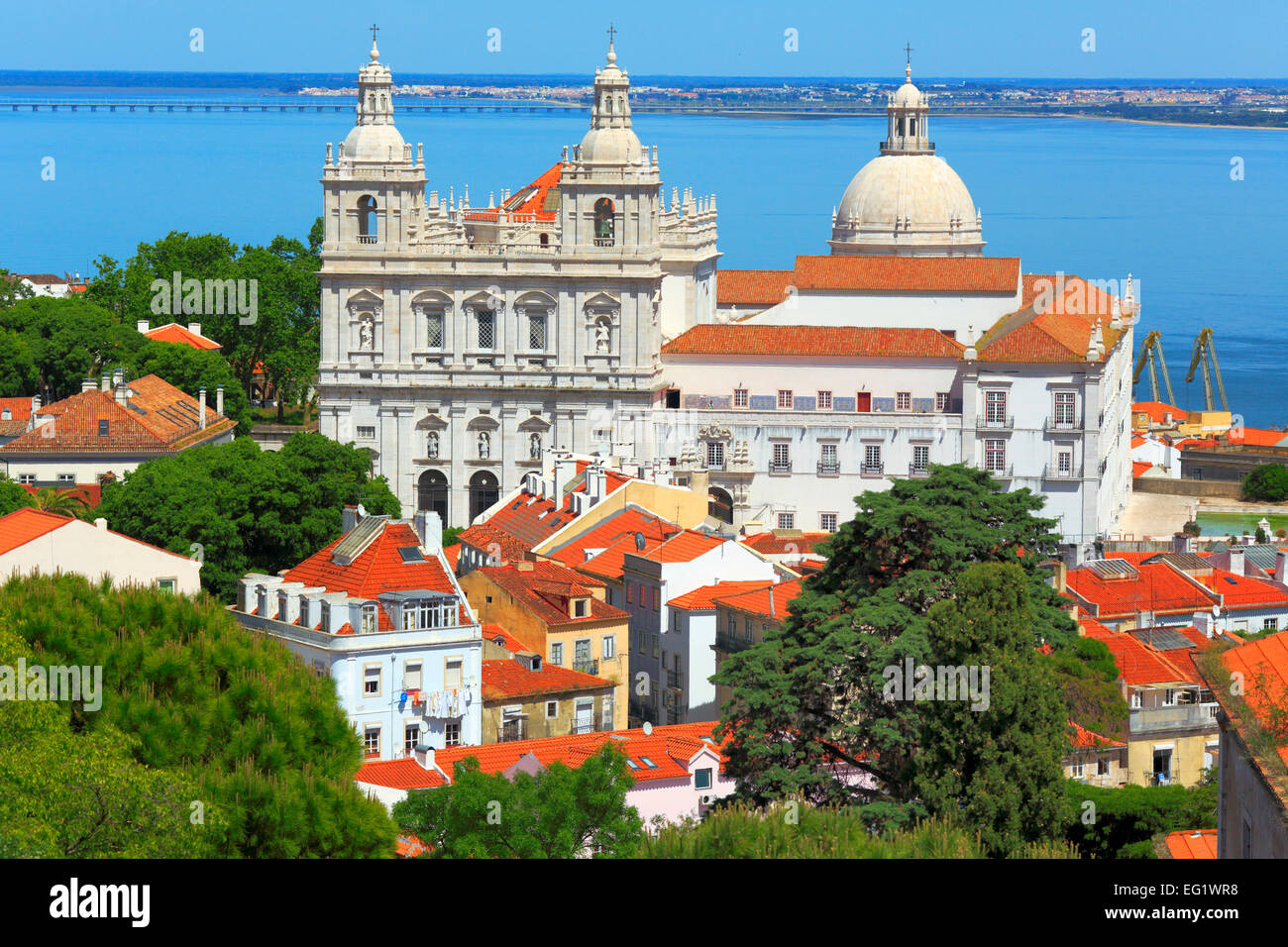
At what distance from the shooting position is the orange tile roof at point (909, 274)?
7675 cm

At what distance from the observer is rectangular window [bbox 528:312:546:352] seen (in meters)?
72.5

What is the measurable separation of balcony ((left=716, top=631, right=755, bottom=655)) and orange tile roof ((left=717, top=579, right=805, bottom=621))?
45 centimetres

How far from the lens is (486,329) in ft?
239

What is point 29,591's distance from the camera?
100 ft

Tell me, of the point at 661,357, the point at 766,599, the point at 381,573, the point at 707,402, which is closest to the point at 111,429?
the point at 661,357

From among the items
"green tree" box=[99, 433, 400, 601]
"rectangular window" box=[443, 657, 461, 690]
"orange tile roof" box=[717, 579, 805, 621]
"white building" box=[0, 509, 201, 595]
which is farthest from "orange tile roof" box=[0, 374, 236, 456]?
"rectangular window" box=[443, 657, 461, 690]

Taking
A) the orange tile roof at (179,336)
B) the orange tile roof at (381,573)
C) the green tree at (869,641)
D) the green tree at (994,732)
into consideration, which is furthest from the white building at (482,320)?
the green tree at (994,732)

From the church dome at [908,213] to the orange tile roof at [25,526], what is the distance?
158 feet

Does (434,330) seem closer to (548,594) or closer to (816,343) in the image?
(816,343)

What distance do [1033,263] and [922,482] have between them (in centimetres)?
11926

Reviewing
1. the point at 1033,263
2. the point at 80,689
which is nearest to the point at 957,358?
the point at 80,689

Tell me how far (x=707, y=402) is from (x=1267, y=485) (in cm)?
1811

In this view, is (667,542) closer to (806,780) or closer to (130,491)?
(130,491)

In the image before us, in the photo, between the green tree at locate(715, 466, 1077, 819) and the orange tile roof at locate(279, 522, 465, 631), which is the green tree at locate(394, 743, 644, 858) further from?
the orange tile roof at locate(279, 522, 465, 631)
